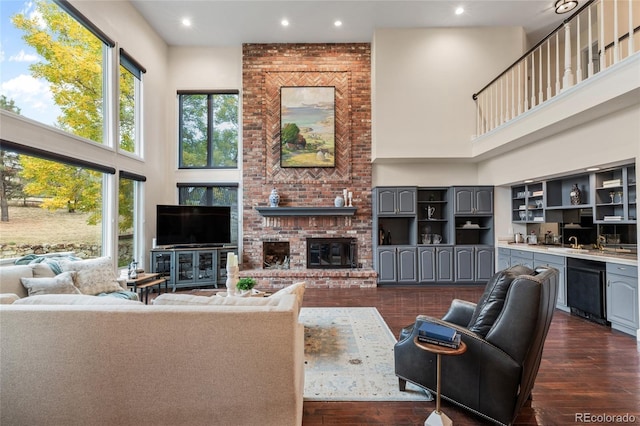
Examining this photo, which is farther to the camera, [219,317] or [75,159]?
[75,159]

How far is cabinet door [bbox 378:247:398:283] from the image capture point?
602 centimetres

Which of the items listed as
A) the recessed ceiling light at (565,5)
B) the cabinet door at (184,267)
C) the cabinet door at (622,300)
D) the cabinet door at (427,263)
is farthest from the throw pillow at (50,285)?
the recessed ceiling light at (565,5)

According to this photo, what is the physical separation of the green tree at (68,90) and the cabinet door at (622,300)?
7.08 metres

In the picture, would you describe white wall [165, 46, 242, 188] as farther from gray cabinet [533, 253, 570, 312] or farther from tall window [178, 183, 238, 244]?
gray cabinet [533, 253, 570, 312]

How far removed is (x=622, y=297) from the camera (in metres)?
3.44

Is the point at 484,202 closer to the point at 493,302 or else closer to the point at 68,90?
the point at 493,302

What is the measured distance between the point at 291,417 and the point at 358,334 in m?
1.98

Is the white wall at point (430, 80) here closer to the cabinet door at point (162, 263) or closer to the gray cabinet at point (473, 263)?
the gray cabinet at point (473, 263)

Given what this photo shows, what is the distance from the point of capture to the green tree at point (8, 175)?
301cm

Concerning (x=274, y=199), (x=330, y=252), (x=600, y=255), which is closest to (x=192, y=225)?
(x=274, y=199)

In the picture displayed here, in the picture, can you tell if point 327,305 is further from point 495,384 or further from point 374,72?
point 374,72

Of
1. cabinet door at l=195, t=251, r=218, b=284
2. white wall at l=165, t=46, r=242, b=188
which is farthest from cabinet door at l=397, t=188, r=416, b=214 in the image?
cabinet door at l=195, t=251, r=218, b=284

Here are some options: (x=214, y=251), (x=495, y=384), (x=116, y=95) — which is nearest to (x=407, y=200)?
(x=214, y=251)

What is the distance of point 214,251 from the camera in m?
5.84
